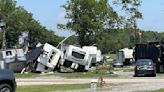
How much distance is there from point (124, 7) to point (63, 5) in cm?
1257

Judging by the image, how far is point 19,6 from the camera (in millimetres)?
105875

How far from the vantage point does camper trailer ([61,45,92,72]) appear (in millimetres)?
59906

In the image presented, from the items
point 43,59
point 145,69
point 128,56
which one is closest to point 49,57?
point 43,59

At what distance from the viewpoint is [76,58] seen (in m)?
60.2

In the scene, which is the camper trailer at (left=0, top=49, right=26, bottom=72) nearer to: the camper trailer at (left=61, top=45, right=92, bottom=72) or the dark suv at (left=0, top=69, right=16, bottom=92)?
the camper trailer at (left=61, top=45, right=92, bottom=72)

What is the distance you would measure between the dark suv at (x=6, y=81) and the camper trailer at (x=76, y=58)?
3831cm

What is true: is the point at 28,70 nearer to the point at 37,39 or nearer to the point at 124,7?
the point at 124,7

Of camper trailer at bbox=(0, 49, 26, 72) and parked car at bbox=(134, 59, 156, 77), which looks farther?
camper trailer at bbox=(0, 49, 26, 72)

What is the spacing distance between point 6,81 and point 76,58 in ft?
129

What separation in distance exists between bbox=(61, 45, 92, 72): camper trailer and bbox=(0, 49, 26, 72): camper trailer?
480 cm

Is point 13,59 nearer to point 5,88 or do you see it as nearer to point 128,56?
point 128,56

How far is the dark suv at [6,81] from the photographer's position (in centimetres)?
2055

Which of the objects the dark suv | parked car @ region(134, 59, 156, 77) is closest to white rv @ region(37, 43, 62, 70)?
parked car @ region(134, 59, 156, 77)

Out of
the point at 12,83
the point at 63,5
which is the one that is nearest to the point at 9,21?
the point at 63,5
